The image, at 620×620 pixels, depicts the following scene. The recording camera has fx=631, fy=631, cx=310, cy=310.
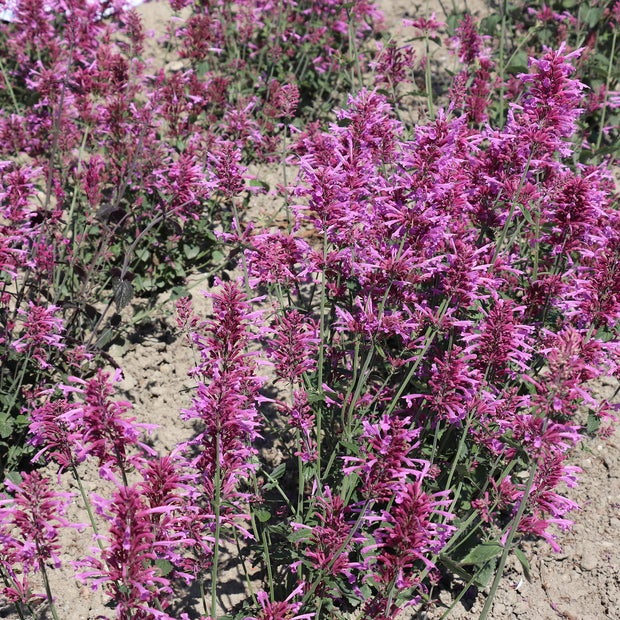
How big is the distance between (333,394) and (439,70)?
6109mm

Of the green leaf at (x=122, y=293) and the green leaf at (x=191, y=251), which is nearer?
the green leaf at (x=122, y=293)

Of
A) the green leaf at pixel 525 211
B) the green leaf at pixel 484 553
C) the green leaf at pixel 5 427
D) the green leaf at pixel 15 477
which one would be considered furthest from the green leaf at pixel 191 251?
the green leaf at pixel 484 553

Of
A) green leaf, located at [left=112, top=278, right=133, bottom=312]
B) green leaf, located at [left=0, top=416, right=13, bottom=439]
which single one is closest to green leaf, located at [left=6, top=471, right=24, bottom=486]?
green leaf, located at [left=0, top=416, right=13, bottom=439]

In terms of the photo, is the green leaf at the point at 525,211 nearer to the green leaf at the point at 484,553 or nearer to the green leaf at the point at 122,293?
the green leaf at the point at 484,553

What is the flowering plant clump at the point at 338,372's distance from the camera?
2.30 m

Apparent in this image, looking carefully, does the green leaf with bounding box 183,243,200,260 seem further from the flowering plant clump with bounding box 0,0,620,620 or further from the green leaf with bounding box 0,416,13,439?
the green leaf with bounding box 0,416,13,439

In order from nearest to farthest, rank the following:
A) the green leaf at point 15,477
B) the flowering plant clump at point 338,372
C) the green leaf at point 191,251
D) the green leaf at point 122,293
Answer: the flowering plant clump at point 338,372
the green leaf at point 15,477
the green leaf at point 122,293
the green leaf at point 191,251

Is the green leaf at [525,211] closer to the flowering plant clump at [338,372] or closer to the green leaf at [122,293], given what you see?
the flowering plant clump at [338,372]

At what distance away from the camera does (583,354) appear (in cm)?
265

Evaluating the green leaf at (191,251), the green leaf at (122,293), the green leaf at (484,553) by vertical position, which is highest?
the green leaf at (122,293)

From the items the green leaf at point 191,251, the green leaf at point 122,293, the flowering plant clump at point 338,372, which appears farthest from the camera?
the green leaf at point 191,251

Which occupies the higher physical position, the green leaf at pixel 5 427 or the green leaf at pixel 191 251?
the green leaf at pixel 191 251

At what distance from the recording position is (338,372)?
11.8 feet

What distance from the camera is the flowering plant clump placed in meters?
2.30
